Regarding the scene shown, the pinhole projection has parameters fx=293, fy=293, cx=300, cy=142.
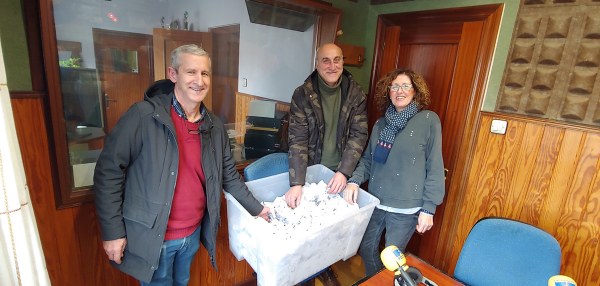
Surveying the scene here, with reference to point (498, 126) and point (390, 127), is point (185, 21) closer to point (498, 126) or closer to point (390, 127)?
point (390, 127)

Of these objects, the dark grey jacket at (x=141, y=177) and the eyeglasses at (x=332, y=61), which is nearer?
the dark grey jacket at (x=141, y=177)

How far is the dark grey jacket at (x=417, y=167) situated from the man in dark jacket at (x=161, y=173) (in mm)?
881

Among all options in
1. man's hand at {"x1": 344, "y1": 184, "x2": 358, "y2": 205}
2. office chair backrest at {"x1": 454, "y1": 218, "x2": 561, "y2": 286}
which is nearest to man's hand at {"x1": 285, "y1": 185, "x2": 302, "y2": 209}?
man's hand at {"x1": 344, "y1": 184, "x2": 358, "y2": 205}

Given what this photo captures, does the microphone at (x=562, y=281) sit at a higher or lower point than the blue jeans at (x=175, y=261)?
higher

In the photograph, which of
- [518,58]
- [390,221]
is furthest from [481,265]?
[518,58]

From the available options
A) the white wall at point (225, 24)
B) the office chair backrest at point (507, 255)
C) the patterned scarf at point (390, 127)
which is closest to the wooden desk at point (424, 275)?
the office chair backrest at point (507, 255)

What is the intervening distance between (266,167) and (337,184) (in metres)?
0.42

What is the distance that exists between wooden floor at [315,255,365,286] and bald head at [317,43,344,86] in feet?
4.56

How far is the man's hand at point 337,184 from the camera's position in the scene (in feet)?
5.05

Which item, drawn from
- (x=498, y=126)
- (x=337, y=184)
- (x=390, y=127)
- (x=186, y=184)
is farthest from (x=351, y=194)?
(x=498, y=126)

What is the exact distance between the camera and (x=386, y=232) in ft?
5.36

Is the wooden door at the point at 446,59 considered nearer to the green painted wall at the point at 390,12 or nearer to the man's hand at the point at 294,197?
the green painted wall at the point at 390,12

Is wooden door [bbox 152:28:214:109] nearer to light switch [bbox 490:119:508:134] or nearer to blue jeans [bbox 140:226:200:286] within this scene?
blue jeans [bbox 140:226:200:286]

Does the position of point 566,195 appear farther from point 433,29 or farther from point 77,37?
point 77,37
